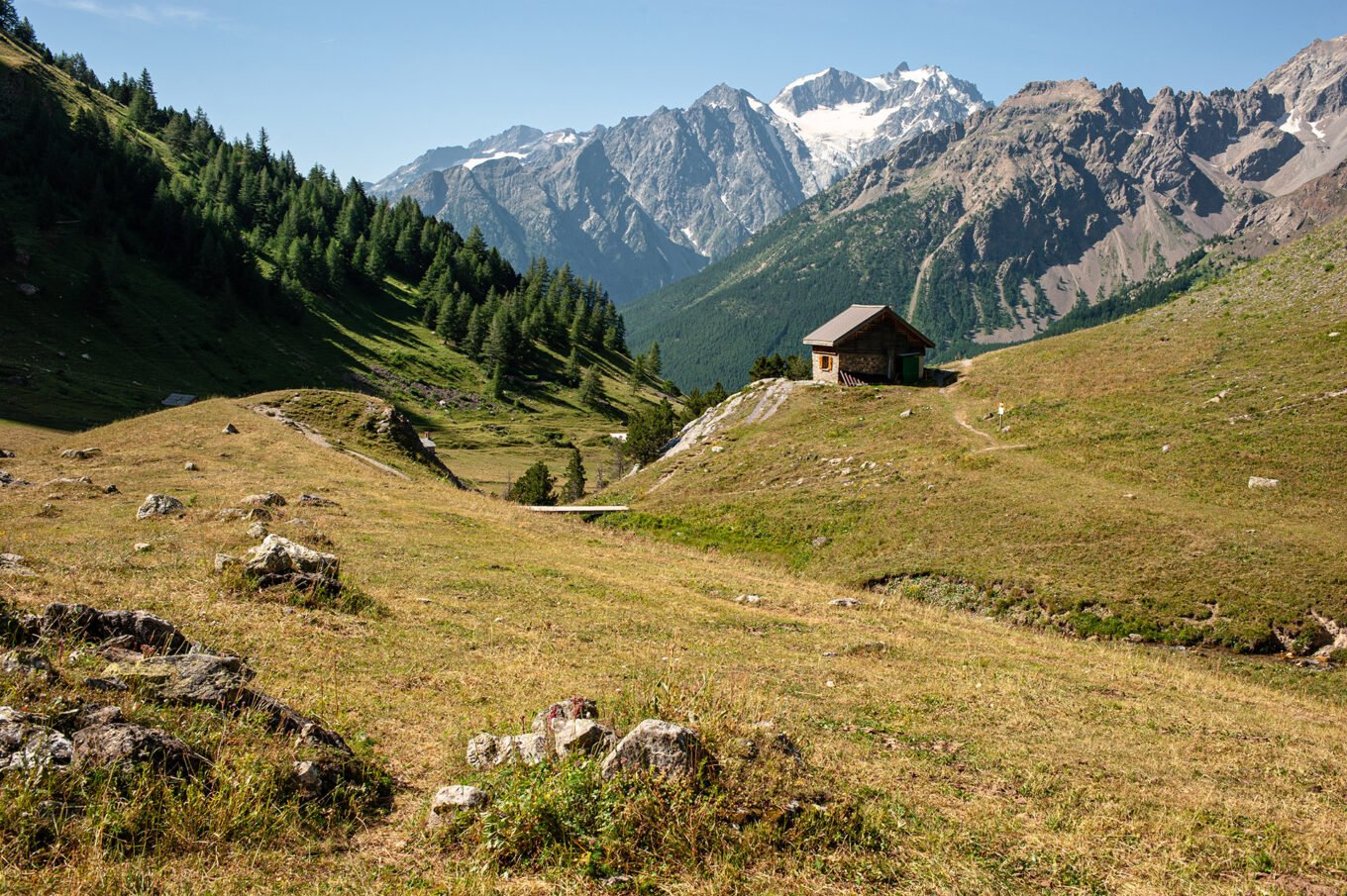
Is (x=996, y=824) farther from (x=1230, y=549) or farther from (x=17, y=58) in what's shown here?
(x=17, y=58)

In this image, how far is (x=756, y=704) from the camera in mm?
11625

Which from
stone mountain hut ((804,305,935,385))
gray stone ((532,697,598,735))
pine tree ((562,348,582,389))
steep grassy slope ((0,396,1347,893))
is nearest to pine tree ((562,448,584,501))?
stone mountain hut ((804,305,935,385))

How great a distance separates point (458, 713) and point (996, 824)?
776 cm

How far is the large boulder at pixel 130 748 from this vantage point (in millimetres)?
7039

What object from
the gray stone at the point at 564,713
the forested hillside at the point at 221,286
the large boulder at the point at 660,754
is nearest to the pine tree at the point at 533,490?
the forested hillside at the point at 221,286

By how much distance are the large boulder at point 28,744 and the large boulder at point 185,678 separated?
1.21 metres

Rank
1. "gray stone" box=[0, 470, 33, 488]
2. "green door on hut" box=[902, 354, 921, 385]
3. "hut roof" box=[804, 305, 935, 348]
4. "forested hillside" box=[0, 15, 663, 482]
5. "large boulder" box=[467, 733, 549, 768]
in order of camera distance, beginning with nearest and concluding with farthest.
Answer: "large boulder" box=[467, 733, 549, 768] < "gray stone" box=[0, 470, 33, 488] < "hut roof" box=[804, 305, 935, 348] < "green door on hut" box=[902, 354, 921, 385] < "forested hillside" box=[0, 15, 663, 482]

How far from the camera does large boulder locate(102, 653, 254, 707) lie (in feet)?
27.9

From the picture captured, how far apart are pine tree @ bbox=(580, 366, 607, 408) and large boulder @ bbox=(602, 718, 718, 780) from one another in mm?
137126

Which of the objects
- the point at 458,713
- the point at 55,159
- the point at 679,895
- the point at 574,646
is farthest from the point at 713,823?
the point at 55,159

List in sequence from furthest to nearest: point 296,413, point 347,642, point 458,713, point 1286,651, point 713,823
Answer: point 296,413 → point 1286,651 → point 347,642 → point 458,713 → point 713,823

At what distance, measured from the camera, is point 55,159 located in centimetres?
11338

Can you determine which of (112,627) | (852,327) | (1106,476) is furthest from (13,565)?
(852,327)

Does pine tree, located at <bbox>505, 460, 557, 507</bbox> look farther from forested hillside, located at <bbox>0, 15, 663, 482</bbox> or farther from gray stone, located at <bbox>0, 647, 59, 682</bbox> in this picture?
gray stone, located at <bbox>0, 647, 59, 682</bbox>
